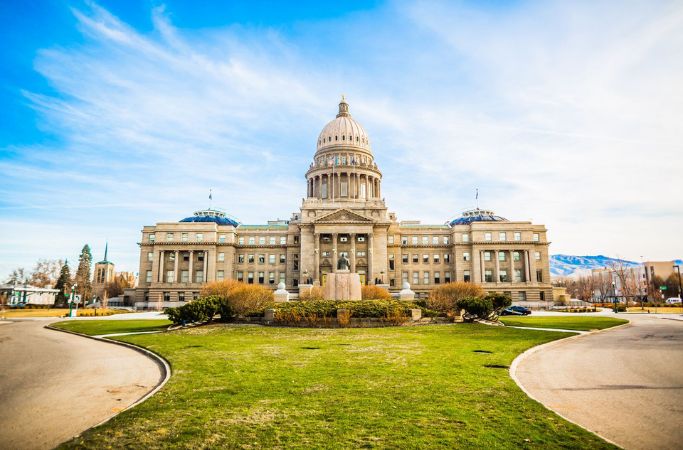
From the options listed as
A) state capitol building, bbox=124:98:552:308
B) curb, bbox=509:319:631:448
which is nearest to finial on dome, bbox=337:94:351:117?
state capitol building, bbox=124:98:552:308

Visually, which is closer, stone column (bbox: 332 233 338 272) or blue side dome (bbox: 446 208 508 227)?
stone column (bbox: 332 233 338 272)

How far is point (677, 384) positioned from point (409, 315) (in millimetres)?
A: 20766

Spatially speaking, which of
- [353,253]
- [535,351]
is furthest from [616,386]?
[353,253]

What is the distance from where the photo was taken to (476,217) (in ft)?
333

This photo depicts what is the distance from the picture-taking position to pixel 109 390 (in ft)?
43.2

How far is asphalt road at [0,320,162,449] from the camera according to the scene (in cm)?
942

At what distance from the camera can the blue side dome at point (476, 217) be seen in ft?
328

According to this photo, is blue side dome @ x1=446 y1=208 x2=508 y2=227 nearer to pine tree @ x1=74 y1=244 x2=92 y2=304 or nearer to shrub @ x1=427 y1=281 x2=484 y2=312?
shrub @ x1=427 y1=281 x2=484 y2=312

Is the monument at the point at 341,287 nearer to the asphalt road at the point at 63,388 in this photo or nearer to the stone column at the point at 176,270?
the asphalt road at the point at 63,388

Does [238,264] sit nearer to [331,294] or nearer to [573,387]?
[331,294]

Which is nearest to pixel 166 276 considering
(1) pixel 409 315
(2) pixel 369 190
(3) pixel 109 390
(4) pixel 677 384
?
(2) pixel 369 190

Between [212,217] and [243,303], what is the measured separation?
2679 inches

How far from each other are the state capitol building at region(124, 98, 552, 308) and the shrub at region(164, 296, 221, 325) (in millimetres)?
50156

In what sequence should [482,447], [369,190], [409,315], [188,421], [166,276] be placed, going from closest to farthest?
[482,447] < [188,421] < [409,315] < [166,276] < [369,190]
